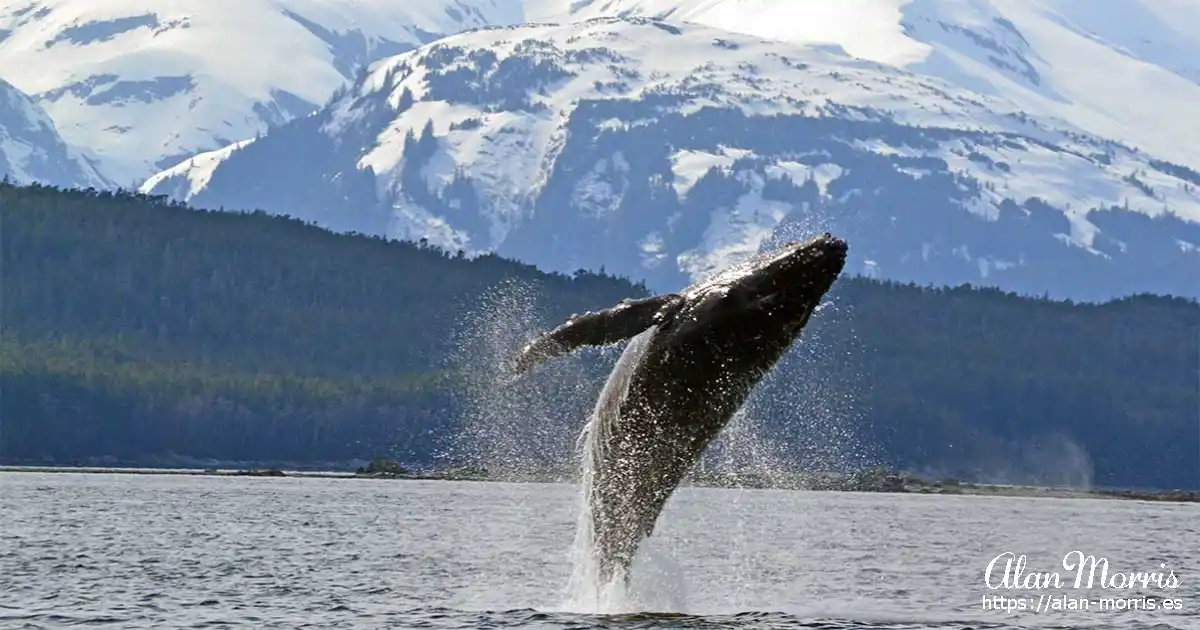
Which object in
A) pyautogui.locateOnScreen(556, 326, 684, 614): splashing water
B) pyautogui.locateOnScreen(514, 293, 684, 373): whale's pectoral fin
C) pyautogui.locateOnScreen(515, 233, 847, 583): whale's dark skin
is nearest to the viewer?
pyautogui.locateOnScreen(514, 293, 684, 373): whale's pectoral fin

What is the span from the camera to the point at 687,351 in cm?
3497

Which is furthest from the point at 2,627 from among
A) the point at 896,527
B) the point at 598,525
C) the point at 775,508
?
the point at 775,508

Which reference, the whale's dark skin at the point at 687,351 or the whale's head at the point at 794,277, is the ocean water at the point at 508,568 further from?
the whale's head at the point at 794,277

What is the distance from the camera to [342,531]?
8069cm

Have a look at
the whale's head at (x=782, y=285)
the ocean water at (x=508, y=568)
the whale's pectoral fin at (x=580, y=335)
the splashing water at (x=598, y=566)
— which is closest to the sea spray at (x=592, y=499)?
the splashing water at (x=598, y=566)

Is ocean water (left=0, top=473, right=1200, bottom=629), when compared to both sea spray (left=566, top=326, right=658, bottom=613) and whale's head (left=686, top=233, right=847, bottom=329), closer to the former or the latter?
sea spray (left=566, top=326, right=658, bottom=613)

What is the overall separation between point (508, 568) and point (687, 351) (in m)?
23.7

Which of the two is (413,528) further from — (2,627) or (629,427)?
(629,427)

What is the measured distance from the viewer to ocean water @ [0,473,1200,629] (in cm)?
4431

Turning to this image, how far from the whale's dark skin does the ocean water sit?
15.0 feet

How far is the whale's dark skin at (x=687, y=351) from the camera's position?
1335 inches

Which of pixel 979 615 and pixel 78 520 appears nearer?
pixel 979 615

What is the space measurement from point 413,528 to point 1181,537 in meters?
37.1
